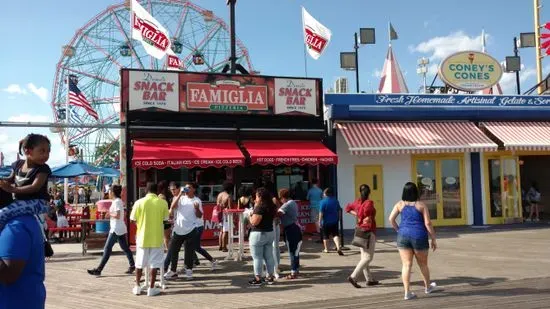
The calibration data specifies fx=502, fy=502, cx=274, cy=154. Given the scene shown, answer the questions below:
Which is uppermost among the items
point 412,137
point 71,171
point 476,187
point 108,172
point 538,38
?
point 538,38

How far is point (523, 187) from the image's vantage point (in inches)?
830

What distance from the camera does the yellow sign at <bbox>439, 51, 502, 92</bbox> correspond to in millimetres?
18578

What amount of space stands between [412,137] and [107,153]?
47.2 meters

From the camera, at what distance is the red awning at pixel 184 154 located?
12914 millimetres

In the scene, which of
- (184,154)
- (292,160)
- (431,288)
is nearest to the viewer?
(431,288)

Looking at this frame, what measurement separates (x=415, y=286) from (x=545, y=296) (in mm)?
1863

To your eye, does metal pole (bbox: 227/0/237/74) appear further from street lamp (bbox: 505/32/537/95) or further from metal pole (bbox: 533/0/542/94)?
metal pole (bbox: 533/0/542/94)

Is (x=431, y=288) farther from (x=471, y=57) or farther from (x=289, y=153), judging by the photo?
(x=471, y=57)

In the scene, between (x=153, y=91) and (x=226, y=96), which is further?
(x=226, y=96)

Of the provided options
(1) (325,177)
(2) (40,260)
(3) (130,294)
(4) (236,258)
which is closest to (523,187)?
(1) (325,177)

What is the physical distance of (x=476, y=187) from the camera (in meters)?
17.2

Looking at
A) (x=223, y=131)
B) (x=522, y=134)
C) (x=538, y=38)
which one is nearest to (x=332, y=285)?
(x=223, y=131)

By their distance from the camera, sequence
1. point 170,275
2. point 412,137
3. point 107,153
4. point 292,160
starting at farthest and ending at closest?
point 107,153
point 412,137
point 292,160
point 170,275

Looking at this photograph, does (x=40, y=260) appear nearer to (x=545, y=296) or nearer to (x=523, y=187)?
(x=545, y=296)
